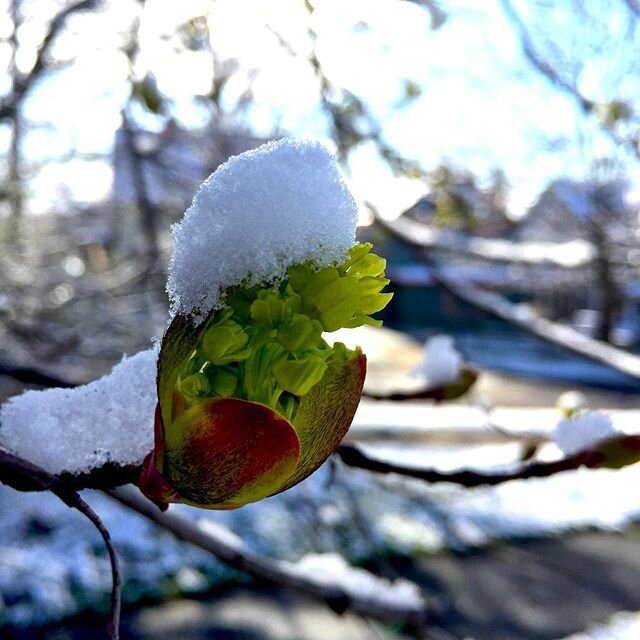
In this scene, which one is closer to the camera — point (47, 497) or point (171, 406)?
point (171, 406)

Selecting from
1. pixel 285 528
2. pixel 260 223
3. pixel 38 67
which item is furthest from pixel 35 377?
pixel 285 528

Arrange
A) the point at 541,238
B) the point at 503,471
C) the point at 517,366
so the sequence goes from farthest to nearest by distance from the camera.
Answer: the point at 517,366 → the point at 541,238 → the point at 503,471

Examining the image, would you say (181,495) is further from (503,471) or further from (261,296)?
(503,471)

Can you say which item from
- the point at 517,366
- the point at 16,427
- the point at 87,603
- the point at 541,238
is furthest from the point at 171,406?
the point at 517,366

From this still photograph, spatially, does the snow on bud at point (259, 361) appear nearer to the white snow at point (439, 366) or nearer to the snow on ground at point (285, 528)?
the white snow at point (439, 366)

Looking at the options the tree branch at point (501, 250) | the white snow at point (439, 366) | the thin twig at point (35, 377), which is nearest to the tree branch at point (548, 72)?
the tree branch at point (501, 250)

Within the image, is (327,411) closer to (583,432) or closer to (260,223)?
(260,223)
